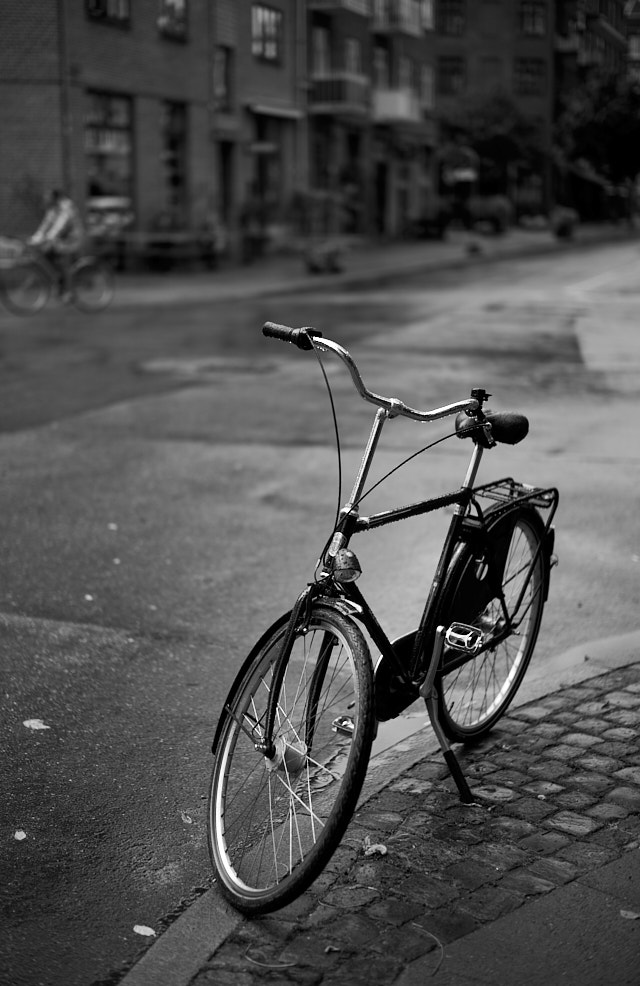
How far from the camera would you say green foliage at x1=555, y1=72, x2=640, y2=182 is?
18.4 m

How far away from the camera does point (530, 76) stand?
7025 cm

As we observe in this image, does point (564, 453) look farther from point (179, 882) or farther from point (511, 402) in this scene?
point (179, 882)

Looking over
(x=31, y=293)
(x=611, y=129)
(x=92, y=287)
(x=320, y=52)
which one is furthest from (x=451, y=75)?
(x=31, y=293)

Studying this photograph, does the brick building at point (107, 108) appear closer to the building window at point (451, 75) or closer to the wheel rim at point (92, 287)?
the wheel rim at point (92, 287)

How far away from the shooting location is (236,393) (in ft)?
39.8

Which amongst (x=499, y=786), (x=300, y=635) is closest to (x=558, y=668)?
(x=499, y=786)

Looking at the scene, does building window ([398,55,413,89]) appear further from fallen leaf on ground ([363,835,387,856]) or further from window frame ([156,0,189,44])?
fallen leaf on ground ([363,835,387,856])

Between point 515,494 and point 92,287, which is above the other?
point 92,287

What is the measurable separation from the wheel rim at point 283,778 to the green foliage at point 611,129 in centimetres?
1324

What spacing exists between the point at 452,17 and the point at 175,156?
106ft

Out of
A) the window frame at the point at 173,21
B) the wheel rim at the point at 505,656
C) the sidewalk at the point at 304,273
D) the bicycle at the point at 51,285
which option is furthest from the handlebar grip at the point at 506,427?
the window frame at the point at 173,21

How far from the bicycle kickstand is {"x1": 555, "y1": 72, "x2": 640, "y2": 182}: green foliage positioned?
1292cm

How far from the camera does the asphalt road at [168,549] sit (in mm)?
3576

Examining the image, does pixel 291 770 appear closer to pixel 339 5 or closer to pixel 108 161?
pixel 108 161
